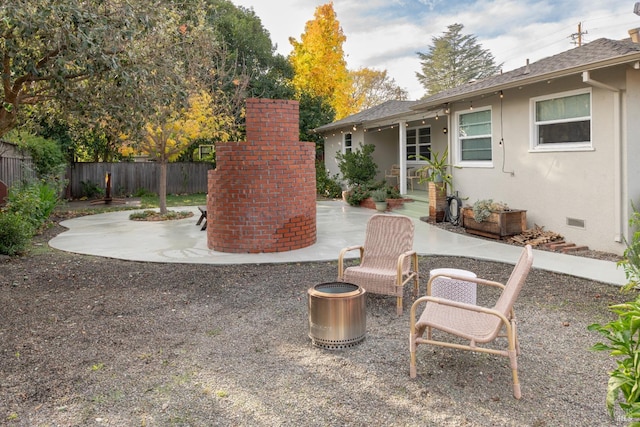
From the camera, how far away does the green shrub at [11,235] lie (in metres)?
7.57

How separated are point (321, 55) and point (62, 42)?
24.0 meters

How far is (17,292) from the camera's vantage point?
5625 millimetres

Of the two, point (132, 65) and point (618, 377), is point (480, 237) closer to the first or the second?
point (132, 65)

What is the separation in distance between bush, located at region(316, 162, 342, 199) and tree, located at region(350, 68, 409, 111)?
49.8 ft

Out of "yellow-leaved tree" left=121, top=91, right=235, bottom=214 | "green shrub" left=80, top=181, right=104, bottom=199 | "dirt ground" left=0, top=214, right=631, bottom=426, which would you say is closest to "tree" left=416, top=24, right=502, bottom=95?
"green shrub" left=80, top=181, right=104, bottom=199

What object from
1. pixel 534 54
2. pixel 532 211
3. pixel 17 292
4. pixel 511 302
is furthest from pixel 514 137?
pixel 534 54

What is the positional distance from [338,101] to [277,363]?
27028 millimetres

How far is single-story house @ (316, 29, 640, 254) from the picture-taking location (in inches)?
278

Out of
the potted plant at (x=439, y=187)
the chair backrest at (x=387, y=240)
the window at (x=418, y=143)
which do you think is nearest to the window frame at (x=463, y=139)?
the potted plant at (x=439, y=187)

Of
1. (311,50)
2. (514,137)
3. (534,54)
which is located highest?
(534,54)

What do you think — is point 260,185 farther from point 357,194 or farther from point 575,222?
point 357,194

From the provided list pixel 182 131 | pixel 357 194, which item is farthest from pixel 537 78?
pixel 182 131

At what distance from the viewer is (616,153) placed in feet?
23.5

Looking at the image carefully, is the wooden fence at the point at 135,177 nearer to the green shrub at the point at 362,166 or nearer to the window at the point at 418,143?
the green shrub at the point at 362,166
